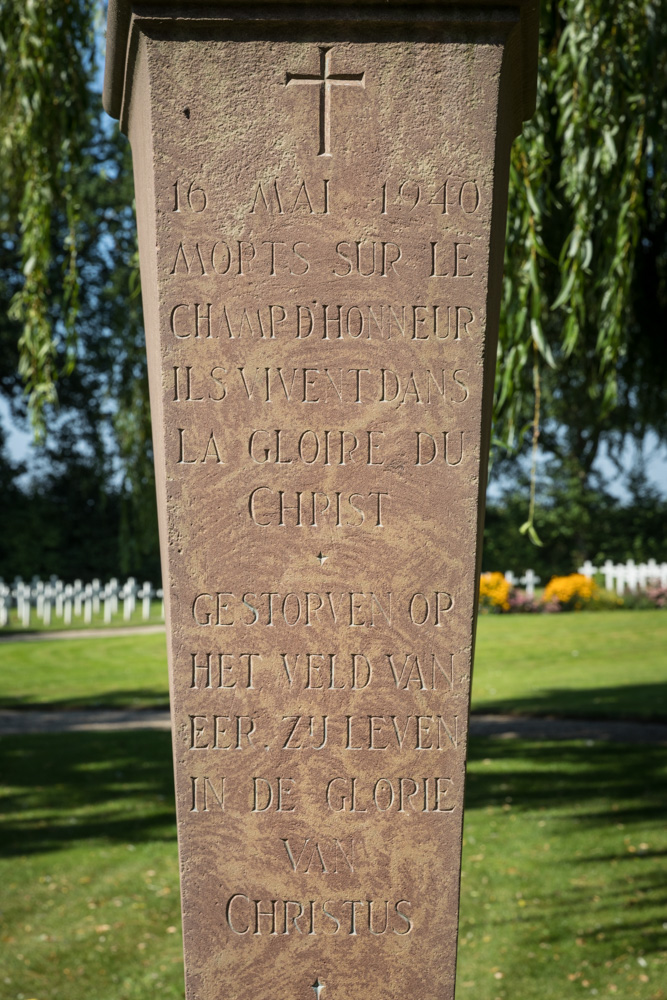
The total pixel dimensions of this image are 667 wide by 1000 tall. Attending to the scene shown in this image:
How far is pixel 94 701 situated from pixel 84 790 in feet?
12.6

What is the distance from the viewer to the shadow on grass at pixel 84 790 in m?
6.33

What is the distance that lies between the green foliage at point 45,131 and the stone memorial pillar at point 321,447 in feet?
8.63

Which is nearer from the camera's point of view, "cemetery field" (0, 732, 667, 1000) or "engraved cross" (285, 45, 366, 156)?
"engraved cross" (285, 45, 366, 156)

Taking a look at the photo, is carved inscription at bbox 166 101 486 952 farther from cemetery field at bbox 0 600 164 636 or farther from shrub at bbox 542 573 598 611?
shrub at bbox 542 573 598 611

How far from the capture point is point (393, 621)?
2594 millimetres

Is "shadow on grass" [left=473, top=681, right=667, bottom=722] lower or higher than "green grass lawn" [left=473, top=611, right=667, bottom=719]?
higher

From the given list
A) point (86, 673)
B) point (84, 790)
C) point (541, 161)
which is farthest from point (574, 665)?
point (541, 161)

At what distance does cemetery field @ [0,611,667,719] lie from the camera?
10.5 m

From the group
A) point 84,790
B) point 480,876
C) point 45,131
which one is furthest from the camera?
point 84,790

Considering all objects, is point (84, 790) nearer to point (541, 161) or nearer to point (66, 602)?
point (541, 161)

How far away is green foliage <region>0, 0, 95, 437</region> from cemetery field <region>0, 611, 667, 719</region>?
20.6 ft

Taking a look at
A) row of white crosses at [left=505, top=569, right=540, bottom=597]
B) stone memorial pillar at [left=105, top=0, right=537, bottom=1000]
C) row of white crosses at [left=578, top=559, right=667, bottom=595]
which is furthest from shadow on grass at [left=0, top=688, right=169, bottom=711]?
row of white crosses at [left=578, top=559, right=667, bottom=595]

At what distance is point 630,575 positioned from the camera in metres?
21.0

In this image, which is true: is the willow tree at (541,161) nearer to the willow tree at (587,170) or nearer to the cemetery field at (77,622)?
the willow tree at (587,170)
